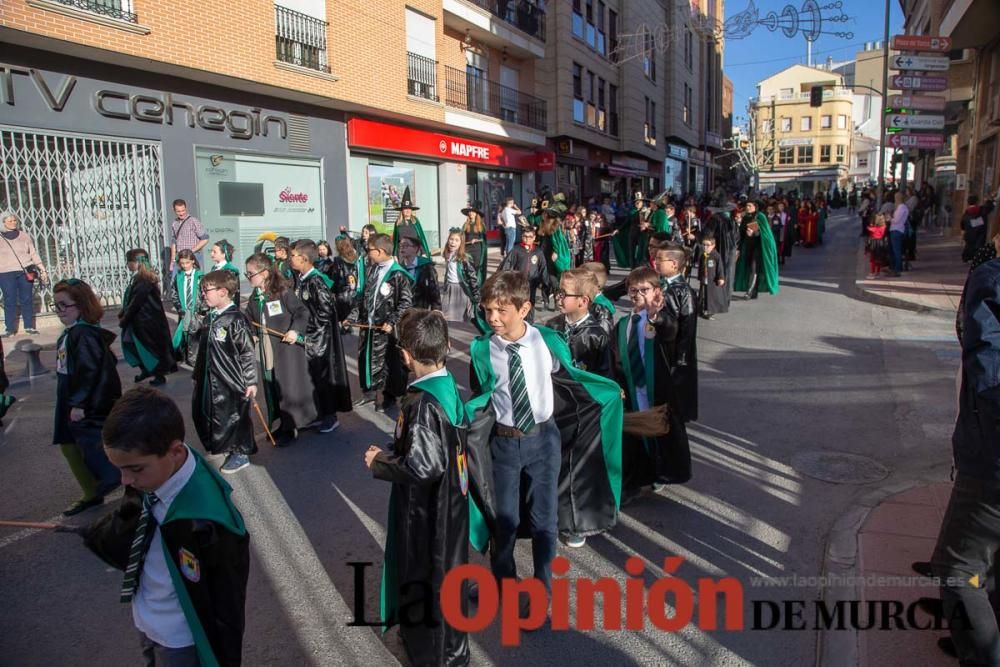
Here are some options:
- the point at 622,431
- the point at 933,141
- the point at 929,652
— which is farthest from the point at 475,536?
the point at 933,141

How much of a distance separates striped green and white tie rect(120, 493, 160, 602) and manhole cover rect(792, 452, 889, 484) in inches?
182

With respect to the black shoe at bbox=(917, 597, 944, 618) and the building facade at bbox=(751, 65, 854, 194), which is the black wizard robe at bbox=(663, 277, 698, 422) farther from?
the building facade at bbox=(751, 65, 854, 194)

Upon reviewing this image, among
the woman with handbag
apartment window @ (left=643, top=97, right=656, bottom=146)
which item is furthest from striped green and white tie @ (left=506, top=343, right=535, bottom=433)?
apartment window @ (left=643, top=97, right=656, bottom=146)

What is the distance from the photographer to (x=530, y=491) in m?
3.55

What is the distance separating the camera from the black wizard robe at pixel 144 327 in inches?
320

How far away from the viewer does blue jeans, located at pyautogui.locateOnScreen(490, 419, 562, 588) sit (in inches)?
135

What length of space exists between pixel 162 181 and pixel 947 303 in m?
14.8

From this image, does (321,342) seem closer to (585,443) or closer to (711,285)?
(585,443)

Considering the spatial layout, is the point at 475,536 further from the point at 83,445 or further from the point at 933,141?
the point at 933,141

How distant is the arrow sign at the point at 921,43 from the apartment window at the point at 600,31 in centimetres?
1598

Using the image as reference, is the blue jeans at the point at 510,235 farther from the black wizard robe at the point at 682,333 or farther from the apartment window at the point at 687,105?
the apartment window at the point at 687,105

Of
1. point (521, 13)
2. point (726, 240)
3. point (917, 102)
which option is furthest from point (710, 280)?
point (521, 13)

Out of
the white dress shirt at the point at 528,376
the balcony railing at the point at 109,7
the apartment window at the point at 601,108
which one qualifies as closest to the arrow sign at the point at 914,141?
the apartment window at the point at 601,108

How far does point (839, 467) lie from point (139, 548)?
498 cm
